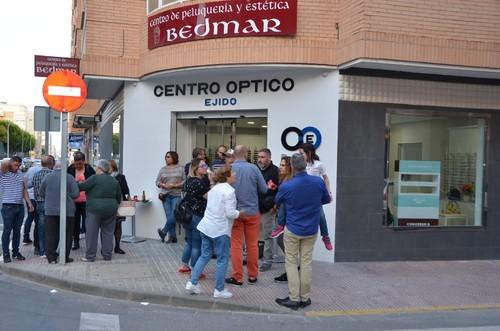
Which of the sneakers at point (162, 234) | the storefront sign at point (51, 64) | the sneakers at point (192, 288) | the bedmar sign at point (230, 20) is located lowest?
the sneakers at point (192, 288)

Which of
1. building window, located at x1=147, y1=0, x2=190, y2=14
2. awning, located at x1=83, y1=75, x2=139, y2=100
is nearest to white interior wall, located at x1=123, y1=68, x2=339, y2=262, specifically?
awning, located at x1=83, y1=75, x2=139, y2=100

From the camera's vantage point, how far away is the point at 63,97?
7906 mm

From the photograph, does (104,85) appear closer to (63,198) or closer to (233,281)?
(63,198)

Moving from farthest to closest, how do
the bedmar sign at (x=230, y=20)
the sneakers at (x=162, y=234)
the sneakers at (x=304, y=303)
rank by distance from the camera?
the sneakers at (x=162, y=234) < the bedmar sign at (x=230, y=20) < the sneakers at (x=304, y=303)

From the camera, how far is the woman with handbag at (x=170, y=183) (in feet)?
32.3

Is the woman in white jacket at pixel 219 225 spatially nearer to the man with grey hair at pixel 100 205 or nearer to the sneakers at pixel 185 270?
the sneakers at pixel 185 270

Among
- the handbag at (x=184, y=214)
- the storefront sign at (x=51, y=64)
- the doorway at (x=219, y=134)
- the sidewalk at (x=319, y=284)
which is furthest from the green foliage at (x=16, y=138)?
the handbag at (x=184, y=214)

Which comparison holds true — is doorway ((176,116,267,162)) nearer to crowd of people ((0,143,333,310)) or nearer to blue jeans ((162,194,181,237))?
crowd of people ((0,143,333,310))

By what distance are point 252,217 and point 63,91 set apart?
11.3 ft

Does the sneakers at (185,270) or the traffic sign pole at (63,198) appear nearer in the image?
the sneakers at (185,270)

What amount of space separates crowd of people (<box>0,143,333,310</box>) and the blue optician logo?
1.17 metres

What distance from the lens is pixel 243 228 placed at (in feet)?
23.6

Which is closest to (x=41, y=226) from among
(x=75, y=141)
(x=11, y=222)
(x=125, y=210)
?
(x=11, y=222)

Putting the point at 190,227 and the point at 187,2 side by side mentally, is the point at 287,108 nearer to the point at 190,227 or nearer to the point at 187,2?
the point at 187,2
